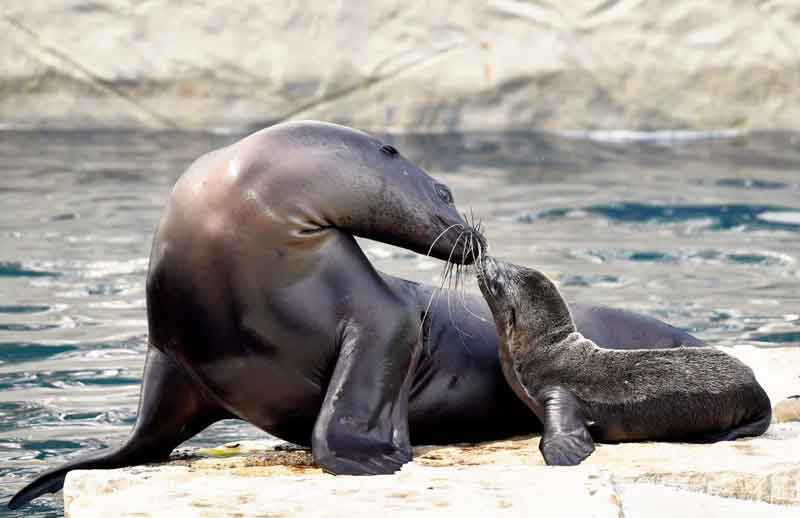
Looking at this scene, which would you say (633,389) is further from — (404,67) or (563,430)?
(404,67)

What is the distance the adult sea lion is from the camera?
421 cm

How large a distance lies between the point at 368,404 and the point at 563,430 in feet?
1.78

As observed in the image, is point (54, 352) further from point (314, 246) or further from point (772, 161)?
point (772, 161)

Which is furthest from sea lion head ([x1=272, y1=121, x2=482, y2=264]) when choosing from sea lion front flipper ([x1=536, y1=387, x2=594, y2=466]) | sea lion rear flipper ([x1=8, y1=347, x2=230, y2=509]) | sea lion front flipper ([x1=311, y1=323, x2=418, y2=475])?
sea lion rear flipper ([x1=8, y1=347, x2=230, y2=509])

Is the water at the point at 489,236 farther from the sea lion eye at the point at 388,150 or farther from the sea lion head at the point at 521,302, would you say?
the sea lion eye at the point at 388,150

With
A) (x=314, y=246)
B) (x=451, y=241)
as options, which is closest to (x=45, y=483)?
(x=314, y=246)

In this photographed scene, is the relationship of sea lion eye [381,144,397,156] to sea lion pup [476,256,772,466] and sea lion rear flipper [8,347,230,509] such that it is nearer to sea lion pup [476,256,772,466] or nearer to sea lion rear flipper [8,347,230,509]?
sea lion pup [476,256,772,466]

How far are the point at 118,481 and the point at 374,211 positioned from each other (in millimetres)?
1067

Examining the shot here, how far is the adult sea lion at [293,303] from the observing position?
4211 mm

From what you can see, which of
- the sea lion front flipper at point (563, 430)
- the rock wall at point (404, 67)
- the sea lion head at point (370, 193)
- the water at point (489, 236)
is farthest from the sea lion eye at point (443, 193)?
the rock wall at point (404, 67)

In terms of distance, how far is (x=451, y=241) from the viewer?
4.50m

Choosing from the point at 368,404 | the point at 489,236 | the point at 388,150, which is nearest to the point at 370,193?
the point at 388,150

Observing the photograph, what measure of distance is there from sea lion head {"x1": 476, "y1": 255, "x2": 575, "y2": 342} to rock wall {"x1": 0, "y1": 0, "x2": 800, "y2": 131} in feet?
25.6

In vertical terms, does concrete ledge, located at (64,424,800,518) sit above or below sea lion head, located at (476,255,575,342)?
below
